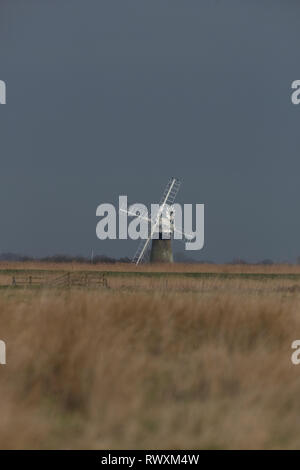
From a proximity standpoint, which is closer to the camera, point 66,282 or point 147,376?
point 147,376

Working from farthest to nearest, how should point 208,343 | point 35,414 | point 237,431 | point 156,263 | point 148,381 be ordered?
point 156,263 → point 208,343 → point 148,381 → point 35,414 → point 237,431

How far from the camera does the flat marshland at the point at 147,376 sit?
734 centimetres

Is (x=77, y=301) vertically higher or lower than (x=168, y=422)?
higher

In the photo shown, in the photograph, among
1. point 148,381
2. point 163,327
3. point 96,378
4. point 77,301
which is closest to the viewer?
point 96,378

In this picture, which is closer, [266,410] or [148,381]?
[266,410]

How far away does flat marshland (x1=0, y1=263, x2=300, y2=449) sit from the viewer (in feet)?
24.1

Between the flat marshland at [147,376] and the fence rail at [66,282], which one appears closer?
the flat marshland at [147,376]

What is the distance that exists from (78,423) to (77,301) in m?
4.79

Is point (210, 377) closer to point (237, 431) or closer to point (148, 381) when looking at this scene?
point (148, 381)

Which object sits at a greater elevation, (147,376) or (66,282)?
(66,282)

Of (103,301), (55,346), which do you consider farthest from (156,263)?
(55,346)

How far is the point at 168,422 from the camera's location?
7668 mm

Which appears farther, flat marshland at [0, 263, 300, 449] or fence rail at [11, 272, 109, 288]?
fence rail at [11, 272, 109, 288]

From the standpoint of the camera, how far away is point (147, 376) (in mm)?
9047
